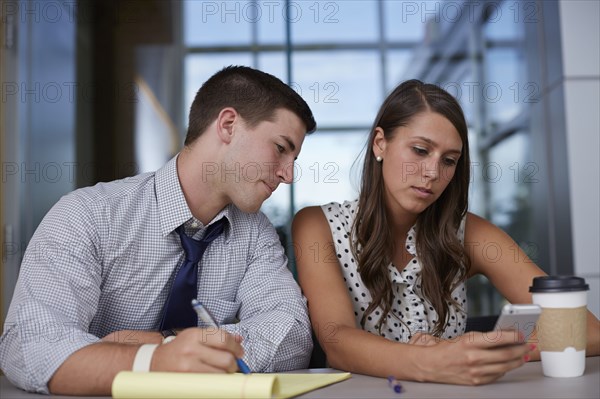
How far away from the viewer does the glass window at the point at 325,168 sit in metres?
3.53

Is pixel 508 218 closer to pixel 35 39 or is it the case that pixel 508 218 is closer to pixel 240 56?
pixel 240 56

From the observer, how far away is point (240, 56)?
4008 millimetres

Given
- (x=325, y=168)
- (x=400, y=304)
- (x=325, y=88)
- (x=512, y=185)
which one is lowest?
(x=400, y=304)

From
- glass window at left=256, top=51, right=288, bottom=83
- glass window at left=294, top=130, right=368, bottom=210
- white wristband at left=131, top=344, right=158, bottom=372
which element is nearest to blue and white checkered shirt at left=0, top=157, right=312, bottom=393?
white wristband at left=131, top=344, right=158, bottom=372

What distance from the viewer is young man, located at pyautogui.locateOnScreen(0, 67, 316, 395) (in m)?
1.29

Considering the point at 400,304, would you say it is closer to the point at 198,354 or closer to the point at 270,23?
the point at 198,354

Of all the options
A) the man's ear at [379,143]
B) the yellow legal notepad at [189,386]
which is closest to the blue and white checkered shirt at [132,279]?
the yellow legal notepad at [189,386]

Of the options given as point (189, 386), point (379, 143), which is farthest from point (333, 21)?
point (189, 386)

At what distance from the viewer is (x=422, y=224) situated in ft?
6.49

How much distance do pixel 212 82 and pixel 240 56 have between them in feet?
7.28

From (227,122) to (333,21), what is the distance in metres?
2.48

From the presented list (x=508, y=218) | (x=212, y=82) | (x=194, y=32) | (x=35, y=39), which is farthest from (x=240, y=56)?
(x=212, y=82)

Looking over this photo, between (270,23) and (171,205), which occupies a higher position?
(270,23)

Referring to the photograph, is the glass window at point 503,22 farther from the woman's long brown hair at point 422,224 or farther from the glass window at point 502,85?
the woman's long brown hair at point 422,224
